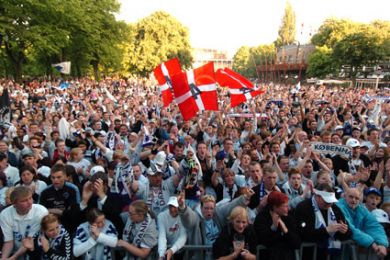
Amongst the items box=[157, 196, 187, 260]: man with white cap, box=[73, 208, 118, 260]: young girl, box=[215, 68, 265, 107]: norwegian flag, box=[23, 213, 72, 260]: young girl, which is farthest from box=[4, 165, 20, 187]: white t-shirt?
box=[215, 68, 265, 107]: norwegian flag

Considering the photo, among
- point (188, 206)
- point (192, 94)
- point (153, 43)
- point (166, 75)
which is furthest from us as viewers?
point (153, 43)

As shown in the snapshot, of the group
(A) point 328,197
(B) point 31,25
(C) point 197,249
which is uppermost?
(B) point 31,25

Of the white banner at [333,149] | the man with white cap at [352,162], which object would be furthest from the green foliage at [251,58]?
the white banner at [333,149]

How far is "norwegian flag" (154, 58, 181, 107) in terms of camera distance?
10.4 meters

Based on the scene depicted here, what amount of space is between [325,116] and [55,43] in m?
23.6

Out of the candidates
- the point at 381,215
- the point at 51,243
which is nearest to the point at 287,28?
the point at 381,215

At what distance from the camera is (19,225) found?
4066 millimetres

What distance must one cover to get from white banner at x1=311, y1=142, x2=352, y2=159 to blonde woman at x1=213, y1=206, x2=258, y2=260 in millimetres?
3311

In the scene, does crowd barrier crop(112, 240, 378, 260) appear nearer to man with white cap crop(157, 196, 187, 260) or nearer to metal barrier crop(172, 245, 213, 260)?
metal barrier crop(172, 245, 213, 260)

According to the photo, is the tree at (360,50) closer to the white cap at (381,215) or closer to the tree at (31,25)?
the tree at (31,25)

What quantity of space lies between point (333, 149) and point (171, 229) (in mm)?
3772

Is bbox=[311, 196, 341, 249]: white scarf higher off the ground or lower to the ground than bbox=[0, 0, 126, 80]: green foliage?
lower

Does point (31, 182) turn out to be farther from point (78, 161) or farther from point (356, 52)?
point (356, 52)

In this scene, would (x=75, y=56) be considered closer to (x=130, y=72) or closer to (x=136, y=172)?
(x=130, y=72)
